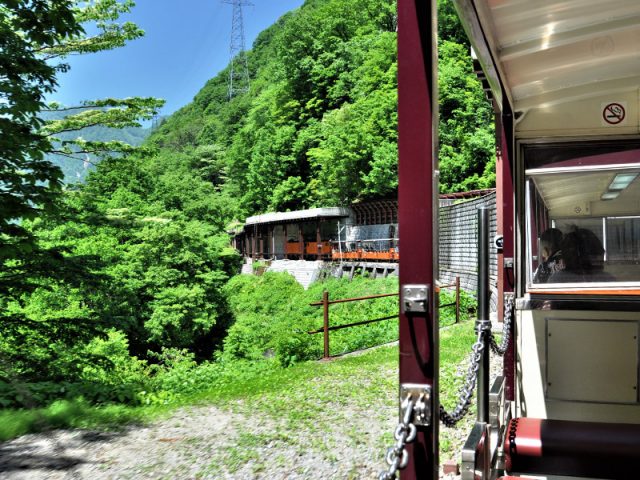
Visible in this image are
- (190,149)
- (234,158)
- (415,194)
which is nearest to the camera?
(415,194)

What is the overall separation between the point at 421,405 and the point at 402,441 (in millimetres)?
213

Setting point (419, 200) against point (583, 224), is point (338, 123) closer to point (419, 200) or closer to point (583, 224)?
point (583, 224)

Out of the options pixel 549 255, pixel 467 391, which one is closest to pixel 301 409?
pixel 549 255

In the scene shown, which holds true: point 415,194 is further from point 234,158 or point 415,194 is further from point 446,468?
point 234,158

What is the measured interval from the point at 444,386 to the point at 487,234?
4.63 metres

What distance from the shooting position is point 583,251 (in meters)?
4.39

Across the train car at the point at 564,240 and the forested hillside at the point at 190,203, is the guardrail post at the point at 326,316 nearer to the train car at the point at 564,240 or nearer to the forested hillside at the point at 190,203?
the forested hillside at the point at 190,203

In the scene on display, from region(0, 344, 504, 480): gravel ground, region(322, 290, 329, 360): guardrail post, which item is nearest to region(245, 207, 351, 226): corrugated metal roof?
region(322, 290, 329, 360): guardrail post

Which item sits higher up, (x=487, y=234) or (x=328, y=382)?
(x=487, y=234)

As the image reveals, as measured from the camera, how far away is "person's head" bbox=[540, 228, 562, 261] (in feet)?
14.8

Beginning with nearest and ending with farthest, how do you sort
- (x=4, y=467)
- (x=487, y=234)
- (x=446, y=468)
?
(x=487, y=234) → (x=446, y=468) → (x=4, y=467)

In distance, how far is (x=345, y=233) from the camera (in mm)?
42438

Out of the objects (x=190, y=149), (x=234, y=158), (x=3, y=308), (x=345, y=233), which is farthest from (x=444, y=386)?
(x=190, y=149)

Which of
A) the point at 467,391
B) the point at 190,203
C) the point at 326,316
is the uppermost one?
the point at 190,203
